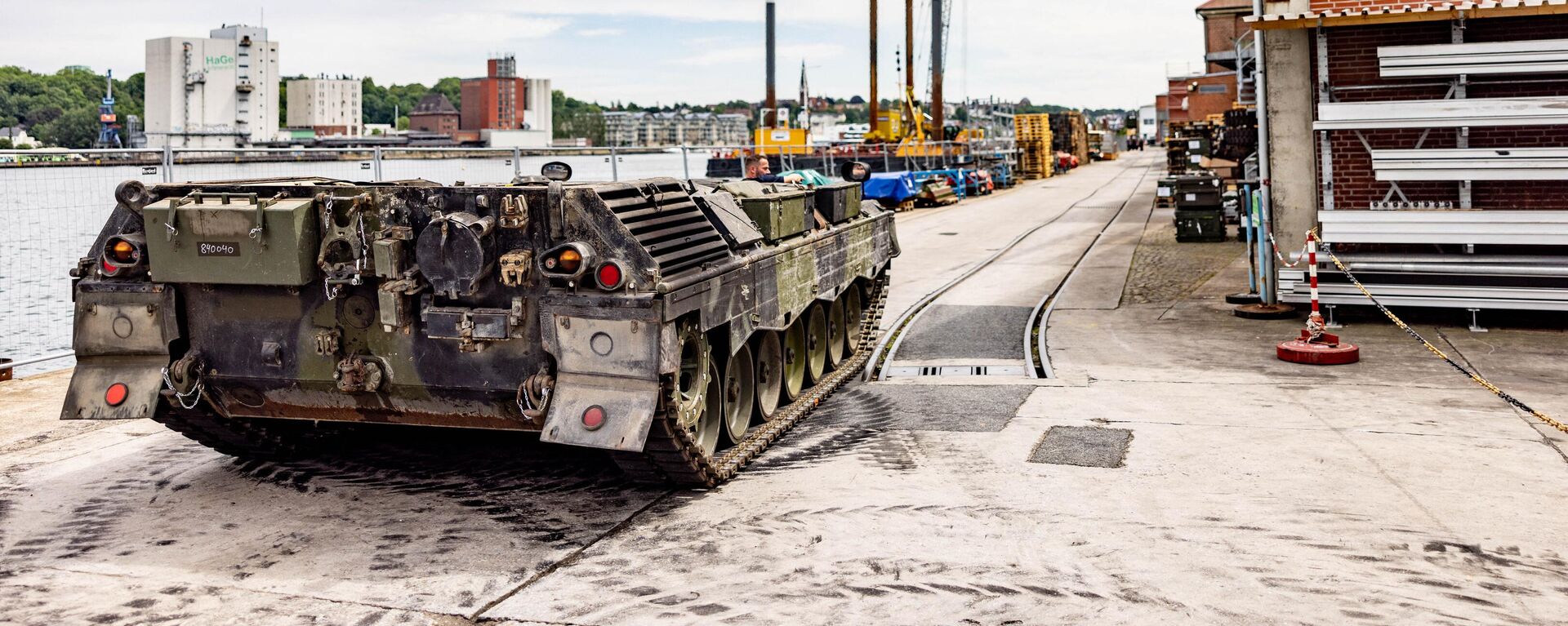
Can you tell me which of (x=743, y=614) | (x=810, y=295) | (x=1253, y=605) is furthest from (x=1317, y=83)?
(x=743, y=614)

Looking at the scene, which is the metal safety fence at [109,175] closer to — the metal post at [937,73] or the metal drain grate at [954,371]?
the metal drain grate at [954,371]

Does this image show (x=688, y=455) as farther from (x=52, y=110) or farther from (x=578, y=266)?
(x=52, y=110)

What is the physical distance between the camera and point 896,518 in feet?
23.6

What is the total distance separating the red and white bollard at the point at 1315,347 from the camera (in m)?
12.1

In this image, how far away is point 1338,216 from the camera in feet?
47.1

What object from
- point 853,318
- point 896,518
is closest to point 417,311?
point 896,518

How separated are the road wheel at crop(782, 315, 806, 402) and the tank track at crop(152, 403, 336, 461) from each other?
10.2 ft

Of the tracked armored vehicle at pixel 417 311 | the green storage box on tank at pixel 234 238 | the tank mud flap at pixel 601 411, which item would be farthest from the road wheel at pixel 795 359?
the green storage box on tank at pixel 234 238

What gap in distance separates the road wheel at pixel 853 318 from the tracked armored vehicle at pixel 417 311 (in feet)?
13.4

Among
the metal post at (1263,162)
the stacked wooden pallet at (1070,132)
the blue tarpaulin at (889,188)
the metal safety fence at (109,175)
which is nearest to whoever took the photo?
the metal safety fence at (109,175)

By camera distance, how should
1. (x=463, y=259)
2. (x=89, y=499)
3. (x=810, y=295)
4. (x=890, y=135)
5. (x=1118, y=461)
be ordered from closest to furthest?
(x=463, y=259) → (x=89, y=499) → (x=1118, y=461) → (x=810, y=295) → (x=890, y=135)

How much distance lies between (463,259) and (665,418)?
1.30 meters

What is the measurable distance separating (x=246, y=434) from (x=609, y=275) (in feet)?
9.01

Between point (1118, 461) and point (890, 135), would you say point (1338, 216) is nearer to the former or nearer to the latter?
point (1118, 461)
